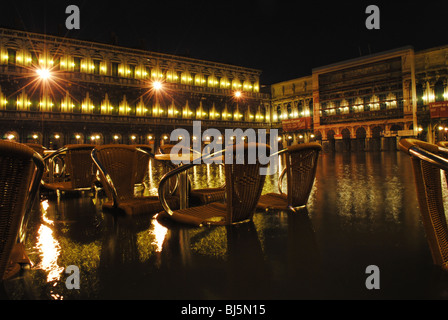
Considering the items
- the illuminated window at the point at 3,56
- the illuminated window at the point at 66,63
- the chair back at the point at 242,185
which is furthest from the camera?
the illuminated window at the point at 66,63

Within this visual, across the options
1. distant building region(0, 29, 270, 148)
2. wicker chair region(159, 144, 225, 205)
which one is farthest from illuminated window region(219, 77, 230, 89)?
wicker chair region(159, 144, 225, 205)

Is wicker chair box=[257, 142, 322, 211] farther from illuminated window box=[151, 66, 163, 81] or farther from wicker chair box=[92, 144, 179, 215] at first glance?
illuminated window box=[151, 66, 163, 81]

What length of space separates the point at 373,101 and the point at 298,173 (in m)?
40.3

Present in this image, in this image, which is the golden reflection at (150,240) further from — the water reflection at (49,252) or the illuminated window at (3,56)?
the illuminated window at (3,56)

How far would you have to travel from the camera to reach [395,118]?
3638cm

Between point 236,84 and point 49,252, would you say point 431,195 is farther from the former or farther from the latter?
point 236,84

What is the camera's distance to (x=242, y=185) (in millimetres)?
3182

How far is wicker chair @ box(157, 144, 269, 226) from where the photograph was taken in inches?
121

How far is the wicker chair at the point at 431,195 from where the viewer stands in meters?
1.90

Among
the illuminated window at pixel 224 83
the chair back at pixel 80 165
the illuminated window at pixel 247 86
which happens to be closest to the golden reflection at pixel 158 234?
the chair back at pixel 80 165

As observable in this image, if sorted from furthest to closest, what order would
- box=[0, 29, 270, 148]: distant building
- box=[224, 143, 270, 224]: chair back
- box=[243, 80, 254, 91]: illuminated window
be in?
box=[243, 80, 254, 91]: illuminated window → box=[0, 29, 270, 148]: distant building → box=[224, 143, 270, 224]: chair back

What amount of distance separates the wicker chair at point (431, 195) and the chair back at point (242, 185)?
134 centimetres

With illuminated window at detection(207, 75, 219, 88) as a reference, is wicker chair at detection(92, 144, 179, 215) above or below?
below
